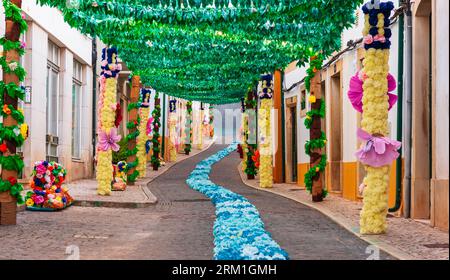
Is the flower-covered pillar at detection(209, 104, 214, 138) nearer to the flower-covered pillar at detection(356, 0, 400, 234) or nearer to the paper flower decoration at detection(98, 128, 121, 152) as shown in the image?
the paper flower decoration at detection(98, 128, 121, 152)

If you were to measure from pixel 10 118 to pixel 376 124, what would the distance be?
598 cm

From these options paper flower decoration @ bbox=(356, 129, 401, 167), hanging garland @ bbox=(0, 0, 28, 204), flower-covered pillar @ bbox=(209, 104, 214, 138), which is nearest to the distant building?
paper flower decoration @ bbox=(356, 129, 401, 167)

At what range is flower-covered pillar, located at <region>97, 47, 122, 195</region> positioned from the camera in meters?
17.4

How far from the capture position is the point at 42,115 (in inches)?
771

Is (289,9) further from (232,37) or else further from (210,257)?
(210,257)

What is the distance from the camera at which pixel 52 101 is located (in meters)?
22.2

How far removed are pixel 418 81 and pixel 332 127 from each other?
7.41 m

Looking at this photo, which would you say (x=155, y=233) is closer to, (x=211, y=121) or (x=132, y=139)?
(x=132, y=139)

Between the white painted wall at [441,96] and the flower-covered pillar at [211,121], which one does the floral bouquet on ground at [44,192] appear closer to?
the white painted wall at [441,96]

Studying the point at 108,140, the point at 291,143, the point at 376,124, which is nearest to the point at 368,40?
the point at 376,124

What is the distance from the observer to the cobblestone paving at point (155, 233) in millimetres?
8789

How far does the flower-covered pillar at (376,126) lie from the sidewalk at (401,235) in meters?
0.42
